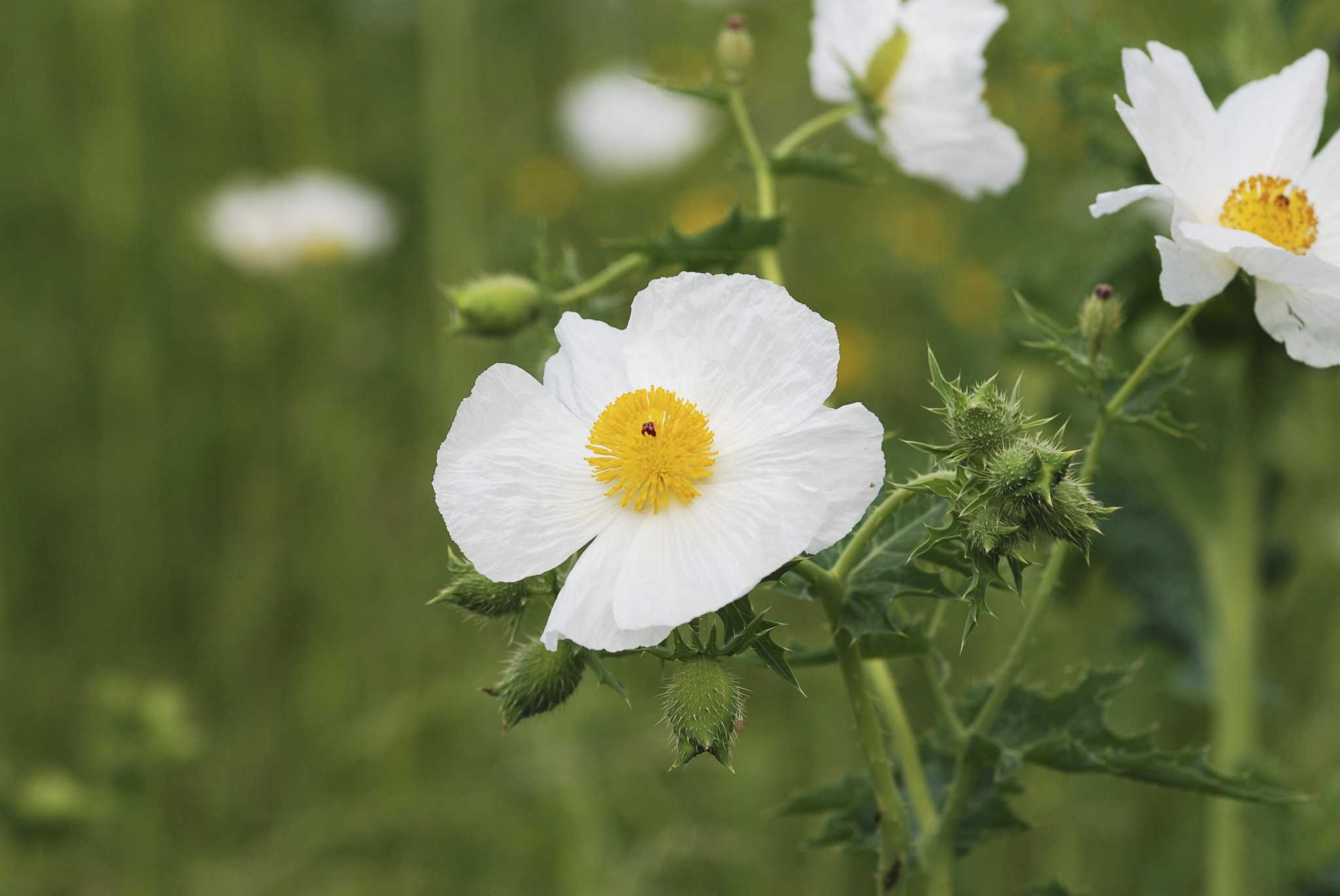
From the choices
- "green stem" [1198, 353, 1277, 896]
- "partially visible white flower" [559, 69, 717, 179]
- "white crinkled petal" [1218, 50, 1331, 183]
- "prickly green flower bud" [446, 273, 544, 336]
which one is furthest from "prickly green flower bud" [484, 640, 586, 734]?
"partially visible white flower" [559, 69, 717, 179]

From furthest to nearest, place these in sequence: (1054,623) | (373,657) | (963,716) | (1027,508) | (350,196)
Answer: (350,196) → (373,657) → (1054,623) → (963,716) → (1027,508)

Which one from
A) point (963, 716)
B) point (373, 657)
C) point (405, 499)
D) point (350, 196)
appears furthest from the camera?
point (350, 196)

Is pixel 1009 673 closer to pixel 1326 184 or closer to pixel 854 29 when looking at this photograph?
pixel 1326 184

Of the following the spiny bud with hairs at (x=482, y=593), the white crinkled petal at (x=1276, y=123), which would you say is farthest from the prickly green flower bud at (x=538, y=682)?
the white crinkled petal at (x=1276, y=123)

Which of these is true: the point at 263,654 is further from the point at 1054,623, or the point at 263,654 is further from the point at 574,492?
the point at 574,492

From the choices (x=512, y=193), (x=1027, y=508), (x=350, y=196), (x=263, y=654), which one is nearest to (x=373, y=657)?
(x=263, y=654)

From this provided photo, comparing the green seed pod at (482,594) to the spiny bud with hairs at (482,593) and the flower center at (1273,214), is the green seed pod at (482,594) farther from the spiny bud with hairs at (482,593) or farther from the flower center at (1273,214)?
the flower center at (1273,214)
